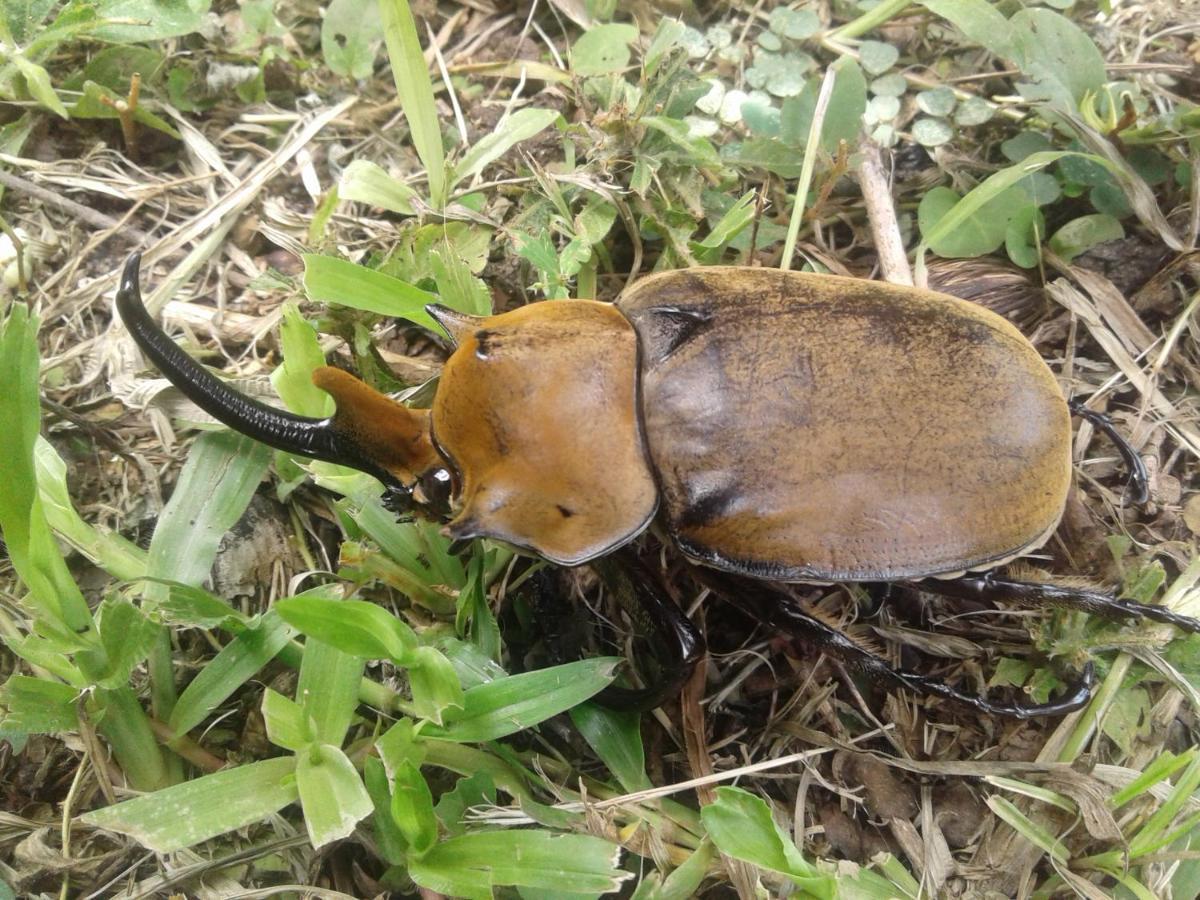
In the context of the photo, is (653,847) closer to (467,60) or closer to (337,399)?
(337,399)

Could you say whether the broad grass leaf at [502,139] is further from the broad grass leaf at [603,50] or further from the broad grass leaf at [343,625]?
the broad grass leaf at [343,625]

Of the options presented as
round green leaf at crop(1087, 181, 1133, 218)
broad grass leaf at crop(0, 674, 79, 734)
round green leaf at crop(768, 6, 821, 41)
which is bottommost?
broad grass leaf at crop(0, 674, 79, 734)

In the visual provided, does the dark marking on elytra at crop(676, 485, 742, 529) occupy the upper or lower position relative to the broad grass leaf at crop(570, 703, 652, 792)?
upper

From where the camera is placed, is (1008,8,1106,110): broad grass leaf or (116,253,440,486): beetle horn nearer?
(116,253,440,486): beetle horn

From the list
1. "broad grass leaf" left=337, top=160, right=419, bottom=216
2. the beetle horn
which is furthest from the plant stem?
the beetle horn

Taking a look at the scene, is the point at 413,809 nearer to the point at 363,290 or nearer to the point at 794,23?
the point at 363,290

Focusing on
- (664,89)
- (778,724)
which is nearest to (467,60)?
(664,89)

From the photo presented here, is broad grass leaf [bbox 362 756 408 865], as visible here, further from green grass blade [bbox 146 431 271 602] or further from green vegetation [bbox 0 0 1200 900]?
green grass blade [bbox 146 431 271 602]
